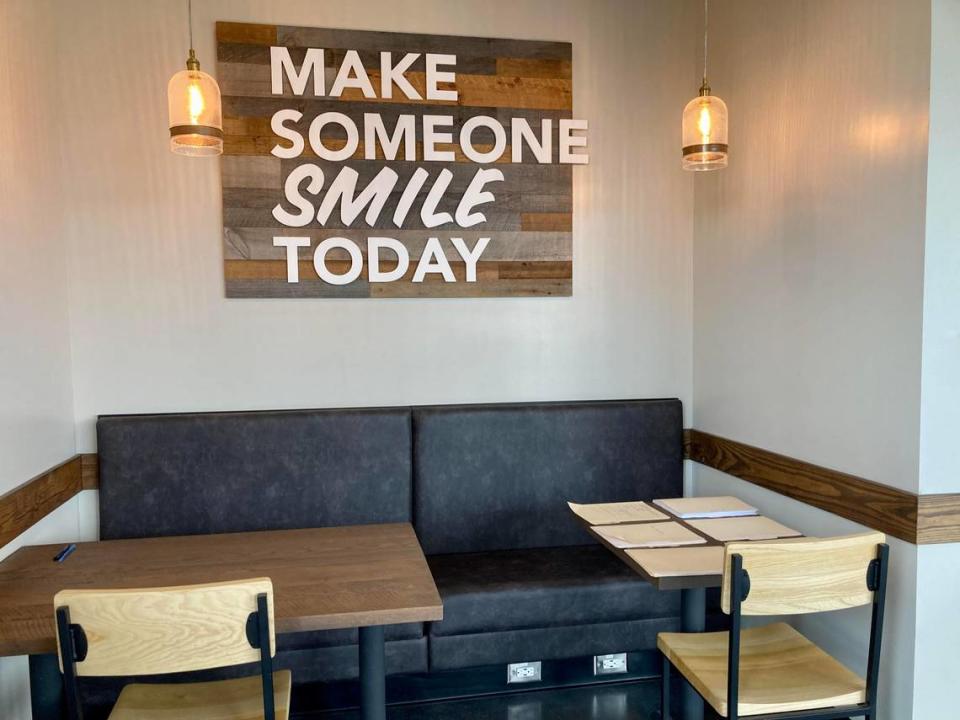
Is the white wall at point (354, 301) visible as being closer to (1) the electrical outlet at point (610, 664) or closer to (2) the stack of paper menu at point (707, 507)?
(2) the stack of paper menu at point (707, 507)

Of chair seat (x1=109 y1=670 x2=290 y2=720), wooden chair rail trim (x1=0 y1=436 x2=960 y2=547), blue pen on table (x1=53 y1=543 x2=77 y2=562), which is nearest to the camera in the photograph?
chair seat (x1=109 y1=670 x2=290 y2=720)

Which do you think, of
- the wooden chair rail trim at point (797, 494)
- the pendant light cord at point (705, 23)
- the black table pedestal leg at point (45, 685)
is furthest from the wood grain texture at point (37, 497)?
the pendant light cord at point (705, 23)

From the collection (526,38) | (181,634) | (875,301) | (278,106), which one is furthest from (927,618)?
(278,106)

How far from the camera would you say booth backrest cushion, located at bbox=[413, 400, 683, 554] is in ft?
10.2

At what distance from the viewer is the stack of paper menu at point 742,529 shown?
7.68 ft

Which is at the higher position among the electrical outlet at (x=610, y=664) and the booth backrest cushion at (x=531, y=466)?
the booth backrest cushion at (x=531, y=466)

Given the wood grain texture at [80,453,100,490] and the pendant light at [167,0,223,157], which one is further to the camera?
the wood grain texture at [80,453,100,490]

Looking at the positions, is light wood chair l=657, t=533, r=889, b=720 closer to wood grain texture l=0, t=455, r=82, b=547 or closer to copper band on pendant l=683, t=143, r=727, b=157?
copper band on pendant l=683, t=143, r=727, b=157

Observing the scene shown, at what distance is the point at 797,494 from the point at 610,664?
976 millimetres

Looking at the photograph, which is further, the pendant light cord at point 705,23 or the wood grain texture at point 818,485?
the pendant light cord at point 705,23

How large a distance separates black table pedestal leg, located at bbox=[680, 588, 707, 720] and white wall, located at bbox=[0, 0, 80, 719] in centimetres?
209

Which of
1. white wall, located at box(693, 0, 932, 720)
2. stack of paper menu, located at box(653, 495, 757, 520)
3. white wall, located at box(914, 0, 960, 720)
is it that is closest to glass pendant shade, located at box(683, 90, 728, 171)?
white wall, located at box(693, 0, 932, 720)

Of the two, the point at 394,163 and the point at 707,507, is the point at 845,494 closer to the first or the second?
the point at 707,507

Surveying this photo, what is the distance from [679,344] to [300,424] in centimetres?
176
